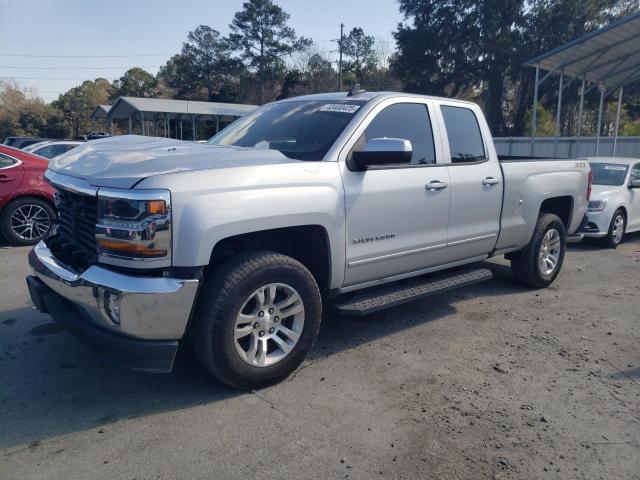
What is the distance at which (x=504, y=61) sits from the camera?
36188mm

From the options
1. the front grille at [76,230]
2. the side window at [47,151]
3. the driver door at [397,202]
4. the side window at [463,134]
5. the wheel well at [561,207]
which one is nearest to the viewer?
the front grille at [76,230]

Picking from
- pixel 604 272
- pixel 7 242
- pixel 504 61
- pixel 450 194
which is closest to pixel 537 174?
pixel 450 194

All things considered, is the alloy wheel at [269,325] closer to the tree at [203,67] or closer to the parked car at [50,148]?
the parked car at [50,148]

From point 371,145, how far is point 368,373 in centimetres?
166

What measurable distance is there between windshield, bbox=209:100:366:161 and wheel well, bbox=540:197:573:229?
3284 millimetres

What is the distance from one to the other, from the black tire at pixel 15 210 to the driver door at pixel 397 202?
19.2ft

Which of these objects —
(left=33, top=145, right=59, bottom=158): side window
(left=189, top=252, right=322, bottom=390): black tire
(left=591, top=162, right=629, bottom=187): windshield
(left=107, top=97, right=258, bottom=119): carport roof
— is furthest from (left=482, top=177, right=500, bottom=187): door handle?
(left=107, top=97, right=258, bottom=119): carport roof

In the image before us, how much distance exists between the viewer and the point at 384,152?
12.6 ft

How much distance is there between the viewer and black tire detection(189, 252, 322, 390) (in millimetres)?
3305

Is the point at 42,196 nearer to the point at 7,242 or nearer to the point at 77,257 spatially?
the point at 7,242

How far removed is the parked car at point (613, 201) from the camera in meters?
8.96

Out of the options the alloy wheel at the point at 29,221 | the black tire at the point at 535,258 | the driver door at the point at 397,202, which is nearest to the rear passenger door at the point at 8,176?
the alloy wheel at the point at 29,221

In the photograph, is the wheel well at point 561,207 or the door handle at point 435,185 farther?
the wheel well at point 561,207

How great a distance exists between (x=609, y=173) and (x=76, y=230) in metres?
9.33
